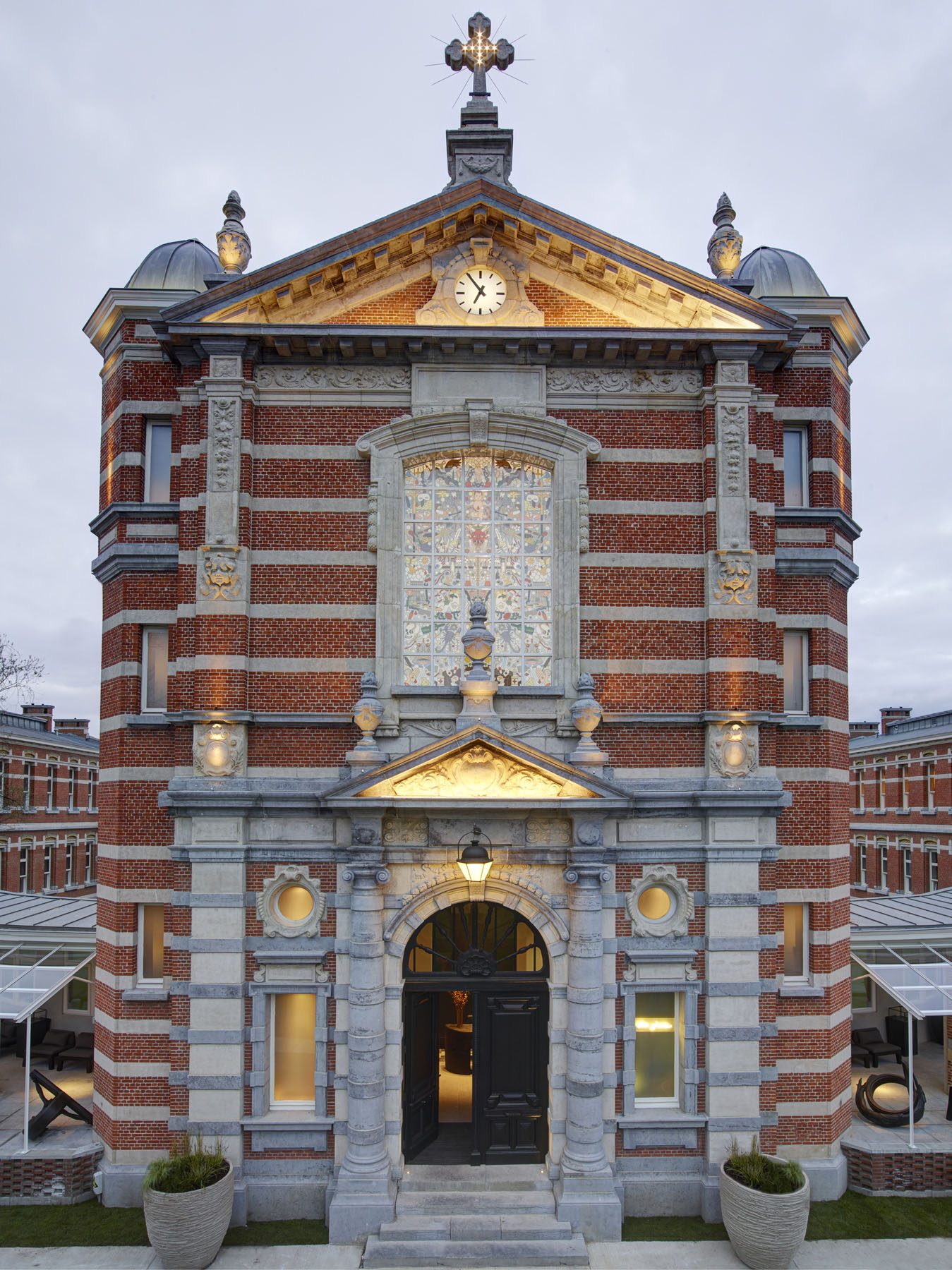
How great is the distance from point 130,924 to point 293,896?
99.3 inches

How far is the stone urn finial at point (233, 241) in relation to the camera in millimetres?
11625

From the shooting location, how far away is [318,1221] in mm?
10156

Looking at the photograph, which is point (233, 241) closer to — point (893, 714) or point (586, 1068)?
point (586, 1068)

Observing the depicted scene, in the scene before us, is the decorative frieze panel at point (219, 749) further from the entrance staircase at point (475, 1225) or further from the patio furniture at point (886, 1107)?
the patio furniture at point (886, 1107)

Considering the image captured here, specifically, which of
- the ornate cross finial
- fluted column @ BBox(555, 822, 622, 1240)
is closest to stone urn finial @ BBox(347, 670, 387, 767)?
fluted column @ BBox(555, 822, 622, 1240)

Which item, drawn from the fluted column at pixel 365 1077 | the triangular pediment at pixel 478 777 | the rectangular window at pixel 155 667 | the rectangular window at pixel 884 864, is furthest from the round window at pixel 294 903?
the rectangular window at pixel 884 864

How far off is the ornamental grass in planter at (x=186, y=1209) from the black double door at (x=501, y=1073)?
95.8 inches

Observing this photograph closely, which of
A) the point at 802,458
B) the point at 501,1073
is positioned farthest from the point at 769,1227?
the point at 802,458

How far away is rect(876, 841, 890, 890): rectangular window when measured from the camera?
97.0ft

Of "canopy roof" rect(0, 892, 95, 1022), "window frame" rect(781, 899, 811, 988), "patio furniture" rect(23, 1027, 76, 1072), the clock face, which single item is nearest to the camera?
"window frame" rect(781, 899, 811, 988)

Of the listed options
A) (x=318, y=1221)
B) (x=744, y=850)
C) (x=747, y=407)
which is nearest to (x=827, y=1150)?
(x=744, y=850)

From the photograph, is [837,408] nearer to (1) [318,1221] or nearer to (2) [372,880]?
(2) [372,880]

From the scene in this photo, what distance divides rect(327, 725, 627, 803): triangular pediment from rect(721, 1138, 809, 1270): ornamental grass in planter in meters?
4.79

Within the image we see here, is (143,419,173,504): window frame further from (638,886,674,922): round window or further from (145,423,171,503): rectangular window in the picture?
(638,886,674,922): round window
